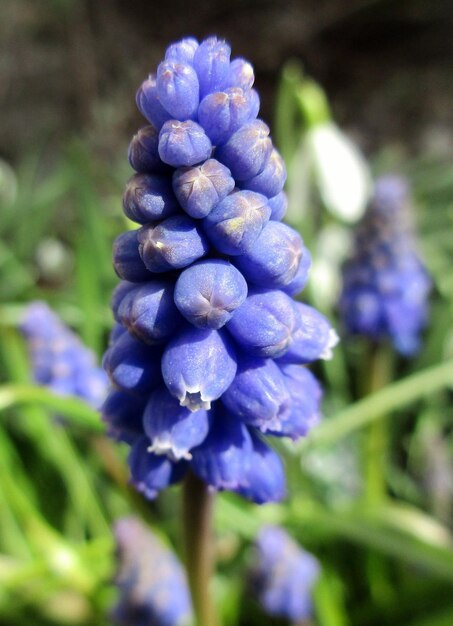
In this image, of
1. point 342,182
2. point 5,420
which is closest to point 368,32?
point 342,182

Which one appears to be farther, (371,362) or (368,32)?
(368,32)

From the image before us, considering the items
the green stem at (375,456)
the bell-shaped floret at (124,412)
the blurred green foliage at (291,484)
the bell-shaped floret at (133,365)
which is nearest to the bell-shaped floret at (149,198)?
the bell-shaped floret at (133,365)

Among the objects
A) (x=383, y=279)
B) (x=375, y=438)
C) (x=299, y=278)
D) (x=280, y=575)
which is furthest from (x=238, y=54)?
(x=299, y=278)

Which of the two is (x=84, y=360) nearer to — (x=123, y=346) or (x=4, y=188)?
(x=123, y=346)

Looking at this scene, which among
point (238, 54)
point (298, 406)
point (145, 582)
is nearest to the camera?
point (298, 406)

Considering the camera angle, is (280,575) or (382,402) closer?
(280,575)

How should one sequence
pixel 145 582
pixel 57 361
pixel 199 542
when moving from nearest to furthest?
1. pixel 199 542
2. pixel 145 582
3. pixel 57 361

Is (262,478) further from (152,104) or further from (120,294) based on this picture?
(152,104)

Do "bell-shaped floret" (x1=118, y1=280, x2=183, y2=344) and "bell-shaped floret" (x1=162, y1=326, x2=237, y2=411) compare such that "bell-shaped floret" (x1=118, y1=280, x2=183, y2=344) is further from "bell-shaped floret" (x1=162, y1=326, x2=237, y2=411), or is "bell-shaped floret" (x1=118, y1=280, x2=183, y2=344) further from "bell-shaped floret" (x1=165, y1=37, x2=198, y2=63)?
"bell-shaped floret" (x1=165, y1=37, x2=198, y2=63)
